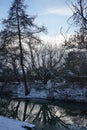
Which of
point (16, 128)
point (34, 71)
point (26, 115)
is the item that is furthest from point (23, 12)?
point (16, 128)

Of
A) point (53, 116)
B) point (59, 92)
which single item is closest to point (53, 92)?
point (59, 92)

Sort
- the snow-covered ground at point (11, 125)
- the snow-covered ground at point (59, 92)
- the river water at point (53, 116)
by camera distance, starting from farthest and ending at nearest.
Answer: the snow-covered ground at point (59, 92), the river water at point (53, 116), the snow-covered ground at point (11, 125)

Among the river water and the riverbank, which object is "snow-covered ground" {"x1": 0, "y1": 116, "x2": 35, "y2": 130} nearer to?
the river water

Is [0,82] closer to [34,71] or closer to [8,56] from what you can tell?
[8,56]

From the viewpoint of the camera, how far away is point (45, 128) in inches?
707

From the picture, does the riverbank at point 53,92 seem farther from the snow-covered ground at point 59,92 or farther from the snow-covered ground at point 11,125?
the snow-covered ground at point 11,125

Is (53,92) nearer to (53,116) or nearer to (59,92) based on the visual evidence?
(59,92)

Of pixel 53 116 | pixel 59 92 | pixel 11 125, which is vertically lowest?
pixel 53 116

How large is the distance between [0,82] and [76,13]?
23.1 m

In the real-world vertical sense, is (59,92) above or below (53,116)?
above

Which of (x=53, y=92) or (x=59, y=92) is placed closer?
(x=59, y=92)

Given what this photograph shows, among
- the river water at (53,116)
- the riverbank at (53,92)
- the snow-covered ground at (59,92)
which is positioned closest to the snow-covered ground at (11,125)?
the river water at (53,116)

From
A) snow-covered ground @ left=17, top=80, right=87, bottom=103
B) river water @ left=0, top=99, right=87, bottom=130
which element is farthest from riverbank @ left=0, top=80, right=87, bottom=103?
river water @ left=0, top=99, right=87, bottom=130

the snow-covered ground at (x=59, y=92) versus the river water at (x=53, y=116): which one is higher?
the snow-covered ground at (x=59, y=92)
